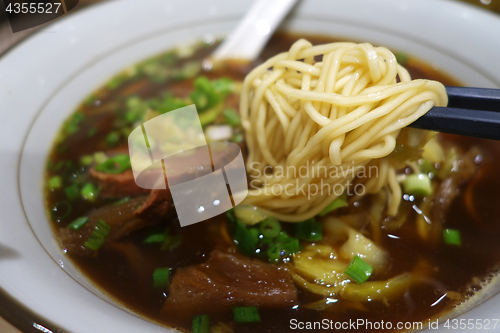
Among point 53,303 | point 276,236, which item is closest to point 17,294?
point 53,303

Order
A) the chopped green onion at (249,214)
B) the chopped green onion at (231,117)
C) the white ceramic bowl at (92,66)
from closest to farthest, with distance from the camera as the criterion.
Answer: the white ceramic bowl at (92,66)
the chopped green onion at (249,214)
the chopped green onion at (231,117)

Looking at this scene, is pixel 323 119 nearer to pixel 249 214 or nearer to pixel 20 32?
pixel 249 214

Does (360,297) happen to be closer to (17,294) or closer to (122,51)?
(17,294)

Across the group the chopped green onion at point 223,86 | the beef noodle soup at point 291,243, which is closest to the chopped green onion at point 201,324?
the beef noodle soup at point 291,243

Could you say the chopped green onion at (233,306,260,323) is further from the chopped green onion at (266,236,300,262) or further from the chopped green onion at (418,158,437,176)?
the chopped green onion at (418,158,437,176)

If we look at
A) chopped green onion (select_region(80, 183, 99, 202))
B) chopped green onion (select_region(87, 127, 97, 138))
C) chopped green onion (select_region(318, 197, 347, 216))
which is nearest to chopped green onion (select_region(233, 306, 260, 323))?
chopped green onion (select_region(318, 197, 347, 216))

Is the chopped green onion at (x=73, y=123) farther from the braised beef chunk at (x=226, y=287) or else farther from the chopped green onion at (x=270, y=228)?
the chopped green onion at (x=270, y=228)
